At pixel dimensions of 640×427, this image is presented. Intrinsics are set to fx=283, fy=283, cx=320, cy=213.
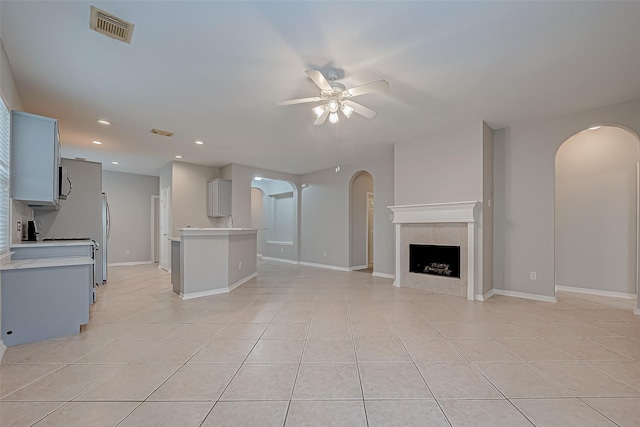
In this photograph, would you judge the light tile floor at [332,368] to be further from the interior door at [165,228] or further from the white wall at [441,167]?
the interior door at [165,228]

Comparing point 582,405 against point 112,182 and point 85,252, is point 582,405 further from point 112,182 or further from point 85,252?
point 112,182

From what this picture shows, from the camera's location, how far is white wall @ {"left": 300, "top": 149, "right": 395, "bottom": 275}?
6133 mm

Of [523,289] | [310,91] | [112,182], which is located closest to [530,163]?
[523,289]

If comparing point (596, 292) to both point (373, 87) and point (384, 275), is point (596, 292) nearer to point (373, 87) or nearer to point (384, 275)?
point (384, 275)

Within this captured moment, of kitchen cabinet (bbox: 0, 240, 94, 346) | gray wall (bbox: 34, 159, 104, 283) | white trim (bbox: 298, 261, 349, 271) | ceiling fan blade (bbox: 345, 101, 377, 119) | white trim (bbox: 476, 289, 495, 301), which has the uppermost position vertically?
ceiling fan blade (bbox: 345, 101, 377, 119)

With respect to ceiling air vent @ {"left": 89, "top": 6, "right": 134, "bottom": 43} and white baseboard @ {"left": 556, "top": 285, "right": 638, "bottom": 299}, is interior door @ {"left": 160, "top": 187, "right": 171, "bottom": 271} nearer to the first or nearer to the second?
ceiling air vent @ {"left": 89, "top": 6, "right": 134, "bottom": 43}

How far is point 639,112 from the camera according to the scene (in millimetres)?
3500

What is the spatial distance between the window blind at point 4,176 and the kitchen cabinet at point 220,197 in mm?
4169

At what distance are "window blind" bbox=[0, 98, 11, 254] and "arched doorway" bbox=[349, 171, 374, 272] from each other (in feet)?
18.7

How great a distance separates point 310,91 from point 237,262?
3.21 m

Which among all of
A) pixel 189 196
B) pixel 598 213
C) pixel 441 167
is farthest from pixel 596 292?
pixel 189 196

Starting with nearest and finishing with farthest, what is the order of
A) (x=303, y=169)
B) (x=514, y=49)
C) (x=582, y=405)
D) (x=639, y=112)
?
1. (x=582, y=405)
2. (x=514, y=49)
3. (x=639, y=112)
4. (x=303, y=169)

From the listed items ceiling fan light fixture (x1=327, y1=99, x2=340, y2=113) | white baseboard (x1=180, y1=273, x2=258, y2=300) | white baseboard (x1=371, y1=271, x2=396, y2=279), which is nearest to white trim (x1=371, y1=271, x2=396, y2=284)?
white baseboard (x1=371, y1=271, x2=396, y2=279)

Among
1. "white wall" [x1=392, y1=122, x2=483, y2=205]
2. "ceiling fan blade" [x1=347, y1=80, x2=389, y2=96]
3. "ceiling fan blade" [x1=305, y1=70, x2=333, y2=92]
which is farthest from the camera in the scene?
"white wall" [x1=392, y1=122, x2=483, y2=205]
